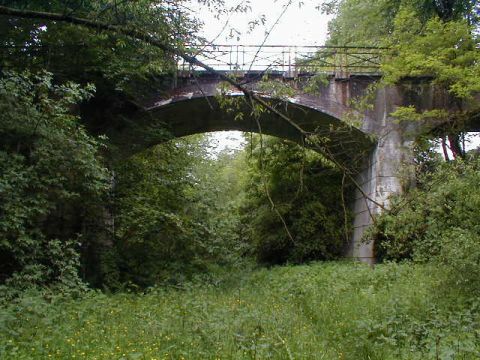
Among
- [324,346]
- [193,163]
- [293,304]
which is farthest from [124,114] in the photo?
[324,346]

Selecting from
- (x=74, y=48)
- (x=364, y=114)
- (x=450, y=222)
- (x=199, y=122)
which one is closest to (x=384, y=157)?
(x=364, y=114)

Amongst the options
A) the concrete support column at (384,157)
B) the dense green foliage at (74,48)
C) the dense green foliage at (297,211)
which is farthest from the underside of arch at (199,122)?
the dense green foliage at (297,211)

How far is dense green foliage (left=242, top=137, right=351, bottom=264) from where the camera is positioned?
15.6 m

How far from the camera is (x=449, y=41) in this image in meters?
11.6

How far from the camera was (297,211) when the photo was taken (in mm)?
16078

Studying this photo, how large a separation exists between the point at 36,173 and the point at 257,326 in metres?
4.37

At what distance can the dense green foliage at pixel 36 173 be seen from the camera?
7.21 meters

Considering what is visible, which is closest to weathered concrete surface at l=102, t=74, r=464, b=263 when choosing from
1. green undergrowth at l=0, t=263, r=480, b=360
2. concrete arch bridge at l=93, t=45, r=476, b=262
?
concrete arch bridge at l=93, t=45, r=476, b=262

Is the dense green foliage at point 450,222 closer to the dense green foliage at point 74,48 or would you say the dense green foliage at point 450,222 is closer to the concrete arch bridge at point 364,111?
the dense green foliage at point 74,48

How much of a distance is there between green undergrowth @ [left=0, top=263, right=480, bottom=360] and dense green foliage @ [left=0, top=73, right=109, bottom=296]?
927 millimetres

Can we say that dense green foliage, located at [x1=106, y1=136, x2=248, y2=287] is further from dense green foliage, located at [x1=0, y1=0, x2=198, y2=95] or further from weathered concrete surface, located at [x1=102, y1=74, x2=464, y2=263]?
dense green foliage, located at [x1=0, y1=0, x2=198, y2=95]

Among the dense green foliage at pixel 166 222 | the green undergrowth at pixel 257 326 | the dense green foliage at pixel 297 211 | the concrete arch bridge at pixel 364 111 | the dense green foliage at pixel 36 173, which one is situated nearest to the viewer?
the green undergrowth at pixel 257 326

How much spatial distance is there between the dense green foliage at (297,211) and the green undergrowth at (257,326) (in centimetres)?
677

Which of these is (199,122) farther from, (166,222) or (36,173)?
(36,173)
